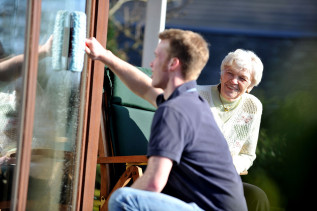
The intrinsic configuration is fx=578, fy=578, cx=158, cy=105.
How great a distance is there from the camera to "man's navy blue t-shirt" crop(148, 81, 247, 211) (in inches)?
88.7

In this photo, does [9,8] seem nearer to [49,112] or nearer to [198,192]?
[49,112]

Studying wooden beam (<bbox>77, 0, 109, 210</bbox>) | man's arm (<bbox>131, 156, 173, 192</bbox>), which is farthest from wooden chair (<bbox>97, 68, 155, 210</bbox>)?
man's arm (<bbox>131, 156, 173, 192</bbox>)

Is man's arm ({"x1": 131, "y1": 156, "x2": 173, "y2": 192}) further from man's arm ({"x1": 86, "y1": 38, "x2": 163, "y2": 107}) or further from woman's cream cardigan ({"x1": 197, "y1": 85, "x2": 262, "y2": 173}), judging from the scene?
woman's cream cardigan ({"x1": 197, "y1": 85, "x2": 262, "y2": 173})

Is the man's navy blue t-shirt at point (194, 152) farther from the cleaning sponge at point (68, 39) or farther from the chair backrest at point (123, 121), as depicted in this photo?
the chair backrest at point (123, 121)

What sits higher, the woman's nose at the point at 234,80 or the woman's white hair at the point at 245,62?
the woman's white hair at the point at 245,62

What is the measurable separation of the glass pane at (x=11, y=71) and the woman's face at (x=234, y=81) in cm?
152

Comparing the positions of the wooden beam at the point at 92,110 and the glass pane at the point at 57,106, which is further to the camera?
the wooden beam at the point at 92,110

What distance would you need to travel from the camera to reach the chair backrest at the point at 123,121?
12.1 ft

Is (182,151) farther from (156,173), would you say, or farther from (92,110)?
(92,110)

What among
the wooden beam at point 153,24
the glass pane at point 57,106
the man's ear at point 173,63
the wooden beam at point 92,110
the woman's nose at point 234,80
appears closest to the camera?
the man's ear at point 173,63

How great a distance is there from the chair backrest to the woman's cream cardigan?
0.47 m

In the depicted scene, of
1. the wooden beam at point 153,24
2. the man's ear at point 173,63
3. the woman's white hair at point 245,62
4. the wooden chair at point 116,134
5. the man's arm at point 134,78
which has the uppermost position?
the wooden beam at point 153,24

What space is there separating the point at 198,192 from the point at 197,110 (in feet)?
1.15

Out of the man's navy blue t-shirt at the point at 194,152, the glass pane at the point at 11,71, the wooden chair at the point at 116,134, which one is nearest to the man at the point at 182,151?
the man's navy blue t-shirt at the point at 194,152
